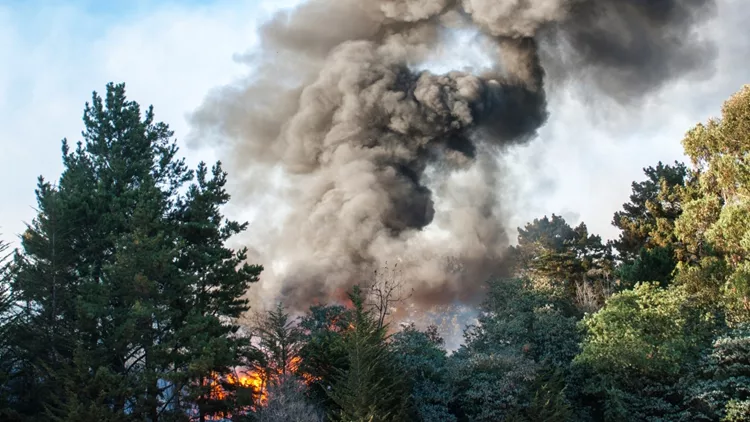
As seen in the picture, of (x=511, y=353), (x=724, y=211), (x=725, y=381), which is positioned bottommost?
(x=725, y=381)

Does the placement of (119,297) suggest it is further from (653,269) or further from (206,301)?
(653,269)

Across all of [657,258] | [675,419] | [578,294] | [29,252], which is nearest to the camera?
[29,252]

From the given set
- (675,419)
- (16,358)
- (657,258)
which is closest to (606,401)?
(675,419)

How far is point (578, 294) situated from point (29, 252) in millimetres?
28232

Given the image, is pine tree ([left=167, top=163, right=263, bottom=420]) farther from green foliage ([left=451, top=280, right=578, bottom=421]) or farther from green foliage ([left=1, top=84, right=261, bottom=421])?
green foliage ([left=451, top=280, right=578, bottom=421])

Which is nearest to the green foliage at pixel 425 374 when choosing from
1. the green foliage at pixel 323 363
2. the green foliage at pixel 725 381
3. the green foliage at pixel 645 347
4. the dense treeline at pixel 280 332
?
the dense treeline at pixel 280 332

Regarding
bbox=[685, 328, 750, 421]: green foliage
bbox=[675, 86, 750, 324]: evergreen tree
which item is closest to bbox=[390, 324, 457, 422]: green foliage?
bbox=[685, 328, 750, 421]: green foliage

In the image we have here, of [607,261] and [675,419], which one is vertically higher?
[607,261]

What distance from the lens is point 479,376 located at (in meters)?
23.1

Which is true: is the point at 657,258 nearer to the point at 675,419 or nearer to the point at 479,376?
the point at 675,419

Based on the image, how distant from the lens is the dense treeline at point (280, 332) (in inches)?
713

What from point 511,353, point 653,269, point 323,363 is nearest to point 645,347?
point 511,353

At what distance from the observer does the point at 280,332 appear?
82.2 feet

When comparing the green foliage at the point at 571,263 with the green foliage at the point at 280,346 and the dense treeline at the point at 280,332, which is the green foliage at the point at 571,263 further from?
the green foliage at the point at 280,346
